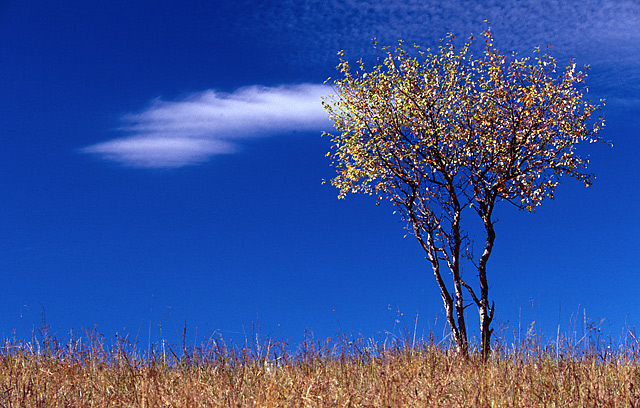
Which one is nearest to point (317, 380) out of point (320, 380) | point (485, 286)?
point (320, 380)

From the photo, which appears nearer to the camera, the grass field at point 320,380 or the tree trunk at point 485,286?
the grass field at point 320,380

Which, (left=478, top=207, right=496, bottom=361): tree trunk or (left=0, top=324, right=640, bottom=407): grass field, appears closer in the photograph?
(left=0, top=324, right=640, bottom=407): grass field

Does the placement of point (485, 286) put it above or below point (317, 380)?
above

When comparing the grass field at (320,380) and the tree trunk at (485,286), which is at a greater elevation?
the tree trunk at (485,286)

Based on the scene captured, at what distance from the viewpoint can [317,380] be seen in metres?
8.06

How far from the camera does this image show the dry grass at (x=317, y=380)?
22.4 ft

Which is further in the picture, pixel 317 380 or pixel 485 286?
pixel 485 286

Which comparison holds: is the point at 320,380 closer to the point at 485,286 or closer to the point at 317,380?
the point at 317,380

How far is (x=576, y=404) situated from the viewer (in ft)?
22.7

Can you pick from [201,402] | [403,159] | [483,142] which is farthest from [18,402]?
[483,142]

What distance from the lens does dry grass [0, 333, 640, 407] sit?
6820mm

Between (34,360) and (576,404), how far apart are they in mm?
9588

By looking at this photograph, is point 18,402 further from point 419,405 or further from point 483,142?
point 483,142

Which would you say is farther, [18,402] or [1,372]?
[1,372]
